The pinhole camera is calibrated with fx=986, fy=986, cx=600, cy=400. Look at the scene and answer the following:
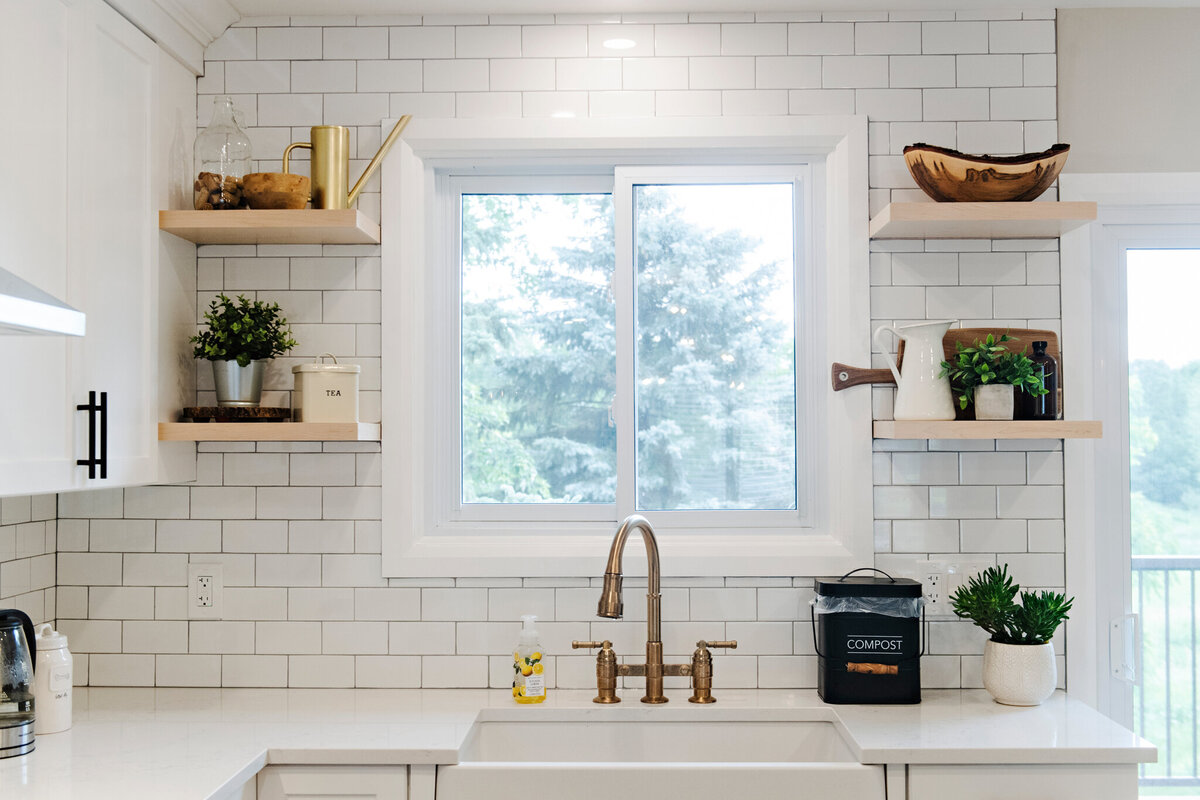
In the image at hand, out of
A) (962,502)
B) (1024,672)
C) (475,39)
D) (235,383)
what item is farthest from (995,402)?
(235,383)

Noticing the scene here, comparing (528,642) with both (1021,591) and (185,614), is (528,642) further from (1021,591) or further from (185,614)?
(1021,591)

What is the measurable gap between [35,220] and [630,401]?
4.21 feet

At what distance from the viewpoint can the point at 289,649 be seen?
7.61 feet

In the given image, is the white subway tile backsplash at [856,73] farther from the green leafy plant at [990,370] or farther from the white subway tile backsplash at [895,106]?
the green leafy plant at [990,370]

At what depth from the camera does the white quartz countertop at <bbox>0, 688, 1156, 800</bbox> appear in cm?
168

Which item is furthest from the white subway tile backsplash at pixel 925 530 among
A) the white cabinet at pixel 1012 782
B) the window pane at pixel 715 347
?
the white cabinet at pixel 1012 782

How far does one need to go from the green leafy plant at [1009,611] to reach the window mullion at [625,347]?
79 cm

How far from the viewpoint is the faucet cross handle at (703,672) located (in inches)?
85.4

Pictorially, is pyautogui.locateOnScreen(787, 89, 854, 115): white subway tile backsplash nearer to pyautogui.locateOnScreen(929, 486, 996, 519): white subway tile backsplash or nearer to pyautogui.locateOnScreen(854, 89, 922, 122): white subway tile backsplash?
pyautogui.locateOnScreen(854, 89, 922, 122): white subway tile backsplash

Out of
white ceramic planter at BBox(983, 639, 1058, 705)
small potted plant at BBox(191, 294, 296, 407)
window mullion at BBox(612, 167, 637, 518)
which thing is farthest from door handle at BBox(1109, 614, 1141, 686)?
small potted plant at BBox(191, 294, 296, 407)

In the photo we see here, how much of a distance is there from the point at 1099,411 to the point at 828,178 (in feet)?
2.82

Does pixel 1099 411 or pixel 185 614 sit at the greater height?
pixel 1099 411

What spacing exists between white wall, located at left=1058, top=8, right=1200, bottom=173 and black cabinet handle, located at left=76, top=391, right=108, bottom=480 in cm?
219

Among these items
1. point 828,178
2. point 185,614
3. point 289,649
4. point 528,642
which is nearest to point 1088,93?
point 828,178
